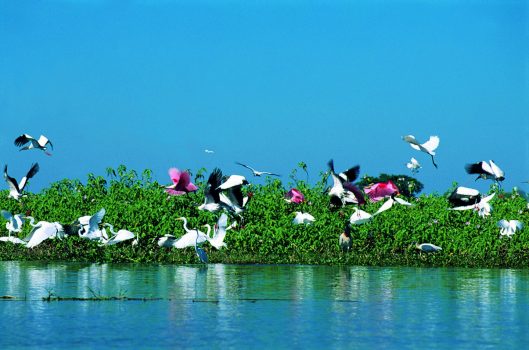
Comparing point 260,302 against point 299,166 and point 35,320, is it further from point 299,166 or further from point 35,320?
point 299,166

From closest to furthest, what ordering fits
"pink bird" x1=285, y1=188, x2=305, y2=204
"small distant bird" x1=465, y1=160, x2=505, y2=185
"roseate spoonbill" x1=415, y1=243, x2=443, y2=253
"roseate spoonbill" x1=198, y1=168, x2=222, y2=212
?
"roseate spoonbill" x1=198, y1=168, x2=222, y2=212
"roseate spoonbill" x1=415, y1=243, x2=443, y2=253
"small distant bird" x1=465, y1=160, x2=505, y2=185
"pink bird" x1=285, y1=188, x2=305, y2=204

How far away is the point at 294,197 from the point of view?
58.0 ft

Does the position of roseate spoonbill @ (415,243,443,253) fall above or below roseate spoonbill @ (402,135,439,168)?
below

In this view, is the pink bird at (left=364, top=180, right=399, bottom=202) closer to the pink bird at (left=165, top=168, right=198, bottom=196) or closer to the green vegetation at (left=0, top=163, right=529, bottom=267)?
the green vegetation at (left=0, top=163, right=529, bottom=267)

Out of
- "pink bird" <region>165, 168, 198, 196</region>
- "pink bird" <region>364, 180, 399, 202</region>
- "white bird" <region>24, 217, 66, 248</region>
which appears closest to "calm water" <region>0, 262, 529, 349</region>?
"white bird" <region>24, 217, 66, 248</region>

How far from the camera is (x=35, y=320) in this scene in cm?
863

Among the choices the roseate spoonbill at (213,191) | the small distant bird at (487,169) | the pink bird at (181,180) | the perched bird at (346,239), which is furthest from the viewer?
the pink bird at (181,180)

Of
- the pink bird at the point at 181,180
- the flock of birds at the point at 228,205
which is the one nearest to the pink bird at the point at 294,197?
the flock of birds at the point at 228,205

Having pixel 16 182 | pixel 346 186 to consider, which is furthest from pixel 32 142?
pixel 346 186

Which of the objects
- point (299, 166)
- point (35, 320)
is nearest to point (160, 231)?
point (299, 166)

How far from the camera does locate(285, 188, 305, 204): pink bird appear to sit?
1769cm

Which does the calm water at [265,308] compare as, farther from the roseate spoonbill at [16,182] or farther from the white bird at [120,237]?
the roseate spoonbill at [16,182]

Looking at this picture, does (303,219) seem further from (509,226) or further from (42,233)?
(42,233)

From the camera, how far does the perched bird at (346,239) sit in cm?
1541
